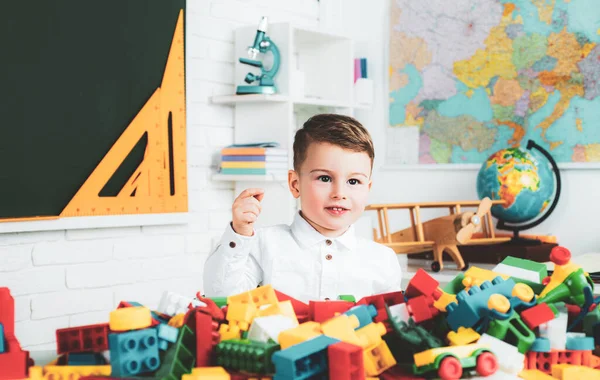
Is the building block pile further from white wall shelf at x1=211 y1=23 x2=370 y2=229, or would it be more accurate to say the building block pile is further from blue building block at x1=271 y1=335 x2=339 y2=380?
white wall shelf at x1=211 y1=23 x2=370 y2=229

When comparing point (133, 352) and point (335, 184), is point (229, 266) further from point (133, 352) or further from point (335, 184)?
point (133, 352)

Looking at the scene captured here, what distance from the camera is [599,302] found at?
26.0 inches

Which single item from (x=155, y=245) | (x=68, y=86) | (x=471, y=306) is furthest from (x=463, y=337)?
(x=155, y=245)

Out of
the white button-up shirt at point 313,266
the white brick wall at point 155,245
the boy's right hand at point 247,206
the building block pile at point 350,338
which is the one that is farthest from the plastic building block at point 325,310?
the white brick wall at point 155,245

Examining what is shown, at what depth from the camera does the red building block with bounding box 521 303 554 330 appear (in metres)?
0.58

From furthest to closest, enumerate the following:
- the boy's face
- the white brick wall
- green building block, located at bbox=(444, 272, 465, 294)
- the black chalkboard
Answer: the white brick wall
the black chalkboard
the boy's face
green building block, located at bbox=(444, 272, 465, 294)

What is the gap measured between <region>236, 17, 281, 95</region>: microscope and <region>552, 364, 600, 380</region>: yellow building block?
2.13 meters

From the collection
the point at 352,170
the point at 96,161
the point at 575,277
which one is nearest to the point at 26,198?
the point at 96,161

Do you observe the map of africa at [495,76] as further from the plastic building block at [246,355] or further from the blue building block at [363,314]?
the plastic building block at [246,355]

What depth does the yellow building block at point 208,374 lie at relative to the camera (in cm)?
50

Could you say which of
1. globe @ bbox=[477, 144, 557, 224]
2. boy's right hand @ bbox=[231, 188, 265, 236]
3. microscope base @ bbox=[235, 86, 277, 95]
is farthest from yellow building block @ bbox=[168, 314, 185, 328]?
microscope base @ bbox=[235, 86, 277, 95]

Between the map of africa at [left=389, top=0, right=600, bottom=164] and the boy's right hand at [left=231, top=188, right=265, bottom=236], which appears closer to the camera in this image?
the boy's right hand at [left=231, top=188, right=265, bottom=236]

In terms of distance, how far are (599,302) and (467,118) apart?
216 cm

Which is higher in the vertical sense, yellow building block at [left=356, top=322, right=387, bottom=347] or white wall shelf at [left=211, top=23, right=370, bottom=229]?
white wall shelf at [left=211, top=23, right=370, bottom=229]
